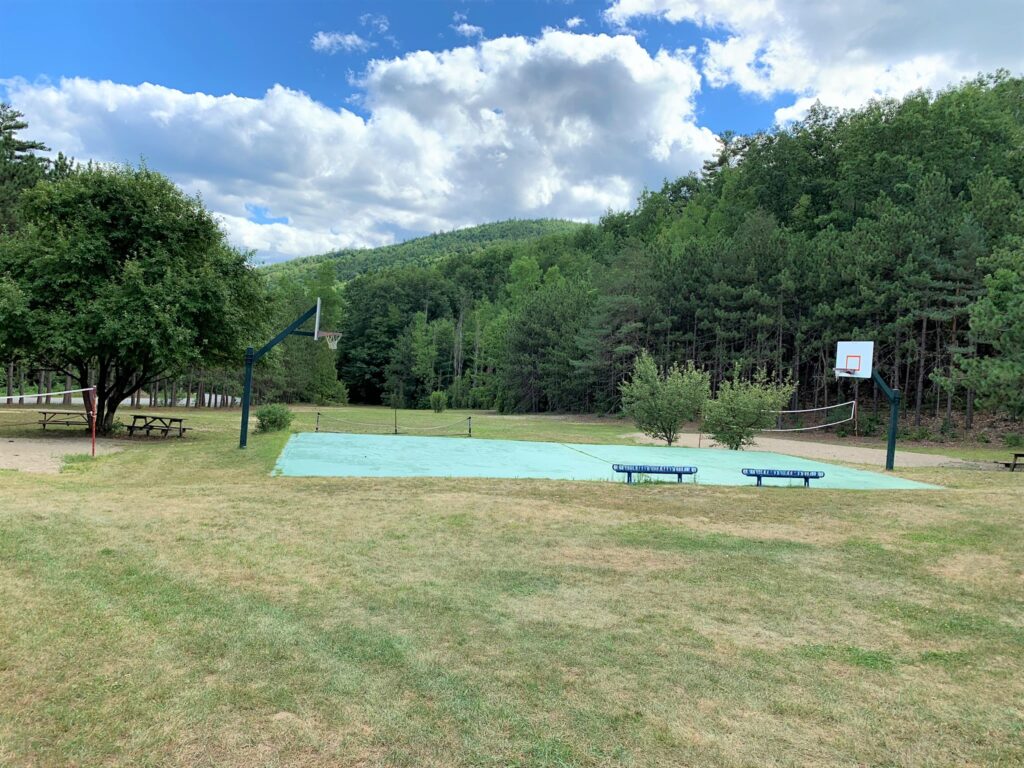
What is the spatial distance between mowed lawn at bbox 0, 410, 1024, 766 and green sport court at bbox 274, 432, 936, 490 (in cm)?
450

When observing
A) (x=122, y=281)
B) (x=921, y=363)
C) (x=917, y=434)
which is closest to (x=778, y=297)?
(x=921, y=363)

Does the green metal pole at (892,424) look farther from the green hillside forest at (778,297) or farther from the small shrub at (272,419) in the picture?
the small shrub at (272,419)

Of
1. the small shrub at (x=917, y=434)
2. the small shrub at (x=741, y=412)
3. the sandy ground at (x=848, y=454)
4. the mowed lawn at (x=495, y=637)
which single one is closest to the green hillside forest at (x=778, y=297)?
the small shrub at (x=917, y=434)

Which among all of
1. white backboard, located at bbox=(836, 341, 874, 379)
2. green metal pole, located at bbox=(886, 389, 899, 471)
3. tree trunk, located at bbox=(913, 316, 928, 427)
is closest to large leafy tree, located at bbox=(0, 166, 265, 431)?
green metal pole, located at bbox=(886, 389, 899, 471)

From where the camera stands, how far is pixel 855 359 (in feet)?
70.2

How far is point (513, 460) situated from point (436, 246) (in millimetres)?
139330

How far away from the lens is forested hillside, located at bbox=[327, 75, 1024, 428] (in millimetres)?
32281

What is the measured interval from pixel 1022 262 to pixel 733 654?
26770 millimetres

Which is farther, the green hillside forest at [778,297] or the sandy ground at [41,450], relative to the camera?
the green hillside forest at [778,297]

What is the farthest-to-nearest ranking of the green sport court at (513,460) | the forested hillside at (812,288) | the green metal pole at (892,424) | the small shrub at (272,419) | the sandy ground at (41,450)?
the forested hillside at (812,288)
the small shrub at (272,419)
the green metal pole at (892,424)
the green sport court at (513,460)
the sandy ground at (41,450)

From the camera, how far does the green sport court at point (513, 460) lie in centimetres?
1332

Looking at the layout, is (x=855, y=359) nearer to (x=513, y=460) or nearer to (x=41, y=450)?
(x=513, y=460)

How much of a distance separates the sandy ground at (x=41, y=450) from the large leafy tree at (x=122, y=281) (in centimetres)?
236

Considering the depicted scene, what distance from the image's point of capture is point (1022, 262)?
2405cm
